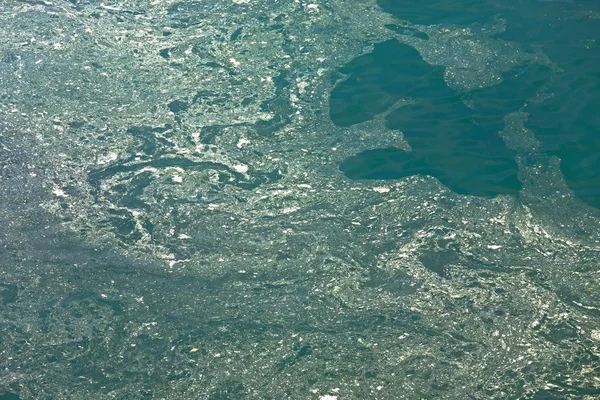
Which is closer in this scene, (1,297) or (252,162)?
(1,297)

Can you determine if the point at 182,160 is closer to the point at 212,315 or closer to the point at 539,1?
the point at 212,315

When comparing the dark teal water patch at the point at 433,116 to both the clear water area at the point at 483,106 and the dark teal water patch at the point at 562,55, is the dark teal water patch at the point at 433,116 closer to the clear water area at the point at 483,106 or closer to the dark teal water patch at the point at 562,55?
the clear water area at the point at 483,106

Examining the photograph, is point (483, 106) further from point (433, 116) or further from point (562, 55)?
point (562, 55)

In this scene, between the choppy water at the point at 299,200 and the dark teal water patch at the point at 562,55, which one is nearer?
the choppy water at the point at 299,200

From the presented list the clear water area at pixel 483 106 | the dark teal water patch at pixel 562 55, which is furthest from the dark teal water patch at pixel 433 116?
the dark teal water patch at pixel 562 55

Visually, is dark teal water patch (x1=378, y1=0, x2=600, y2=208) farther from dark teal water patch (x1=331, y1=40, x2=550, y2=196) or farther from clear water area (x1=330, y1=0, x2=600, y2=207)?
dark teal water patch (x1=331, y1=40, x2=550, y2=196)

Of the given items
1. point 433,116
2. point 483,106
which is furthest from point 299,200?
point 483,106

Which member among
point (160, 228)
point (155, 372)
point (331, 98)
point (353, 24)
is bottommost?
point (155, 372)

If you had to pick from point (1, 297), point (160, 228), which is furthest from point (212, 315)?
point (1, 297)
